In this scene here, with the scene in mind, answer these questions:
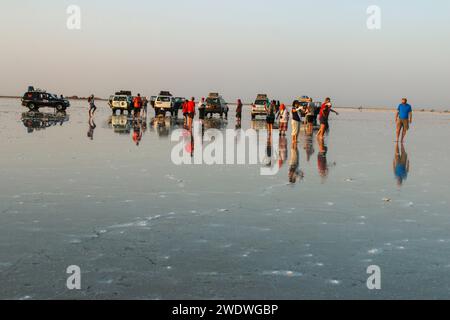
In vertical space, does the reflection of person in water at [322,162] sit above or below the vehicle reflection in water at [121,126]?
below

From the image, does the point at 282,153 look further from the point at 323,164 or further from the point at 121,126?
the point at 121,126

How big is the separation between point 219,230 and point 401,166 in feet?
32.1

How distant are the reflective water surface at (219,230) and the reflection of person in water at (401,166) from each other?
87 mm

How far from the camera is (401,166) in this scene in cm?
1575

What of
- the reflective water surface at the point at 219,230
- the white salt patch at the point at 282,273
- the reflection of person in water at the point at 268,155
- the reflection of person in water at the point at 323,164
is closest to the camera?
the reflective water surface at the point at 219,230

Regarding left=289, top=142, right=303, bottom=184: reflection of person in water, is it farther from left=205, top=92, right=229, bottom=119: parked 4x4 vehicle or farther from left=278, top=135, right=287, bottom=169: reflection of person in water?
left=205, top=92, right=229, bottom=119: parked 4x4 vehicle

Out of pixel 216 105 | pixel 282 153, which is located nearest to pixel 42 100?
pixel 216 105

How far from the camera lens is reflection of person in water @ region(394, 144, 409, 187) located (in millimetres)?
13159

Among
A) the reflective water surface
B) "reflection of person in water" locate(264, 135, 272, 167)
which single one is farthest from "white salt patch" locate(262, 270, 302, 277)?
"reflection of person in water" locate(264, 135, 272, 167)

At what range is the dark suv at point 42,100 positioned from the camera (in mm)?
55469

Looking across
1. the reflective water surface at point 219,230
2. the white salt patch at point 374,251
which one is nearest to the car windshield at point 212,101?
the reflective water surface at point 219,230

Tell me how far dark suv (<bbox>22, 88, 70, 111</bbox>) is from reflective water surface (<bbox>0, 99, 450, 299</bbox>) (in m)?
43.3

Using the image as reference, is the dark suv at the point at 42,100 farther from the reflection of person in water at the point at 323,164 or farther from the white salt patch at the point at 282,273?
the white salt patch at the point at 282,273
